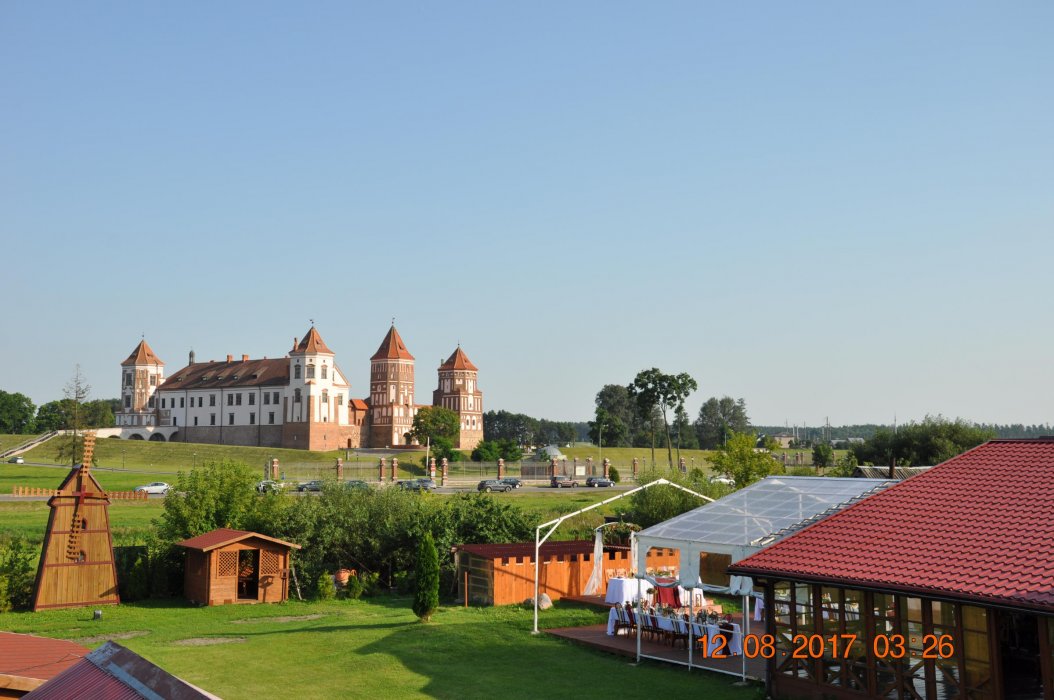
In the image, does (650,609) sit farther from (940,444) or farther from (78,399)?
(78,399)

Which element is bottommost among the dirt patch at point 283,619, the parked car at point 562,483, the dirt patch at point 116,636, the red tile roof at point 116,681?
the dirt patch at point 283,619

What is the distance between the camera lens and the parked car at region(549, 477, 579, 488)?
245ft

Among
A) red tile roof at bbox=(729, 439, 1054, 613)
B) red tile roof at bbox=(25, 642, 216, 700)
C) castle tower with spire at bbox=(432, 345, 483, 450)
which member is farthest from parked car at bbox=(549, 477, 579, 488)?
red tile roof at bbox=(25, 642, 216, 700)

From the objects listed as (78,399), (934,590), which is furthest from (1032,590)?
(78,399)

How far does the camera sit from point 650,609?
20969 millimetres

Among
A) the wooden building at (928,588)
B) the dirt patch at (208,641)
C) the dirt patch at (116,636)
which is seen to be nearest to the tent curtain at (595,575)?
the dirt patch at (208,641)

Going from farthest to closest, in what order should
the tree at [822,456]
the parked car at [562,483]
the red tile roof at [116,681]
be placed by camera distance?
the tree at [822,456] < the parked car at [562,483] < the red tile roof at [116,681]

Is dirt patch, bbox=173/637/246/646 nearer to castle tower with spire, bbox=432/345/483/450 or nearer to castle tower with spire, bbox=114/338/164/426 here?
castle tower with spire, bbox=432/345/483/450

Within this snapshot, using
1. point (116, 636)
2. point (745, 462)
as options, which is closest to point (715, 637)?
point (116, 636)

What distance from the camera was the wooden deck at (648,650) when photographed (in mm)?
18047

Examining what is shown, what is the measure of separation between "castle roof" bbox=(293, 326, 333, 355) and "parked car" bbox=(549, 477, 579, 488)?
4703 cm

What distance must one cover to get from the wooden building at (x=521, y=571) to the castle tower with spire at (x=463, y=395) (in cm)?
9810

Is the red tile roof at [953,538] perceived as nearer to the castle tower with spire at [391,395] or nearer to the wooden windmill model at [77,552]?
the wooden windmill model at [77,552]

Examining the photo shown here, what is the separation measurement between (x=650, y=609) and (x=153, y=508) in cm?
3932
